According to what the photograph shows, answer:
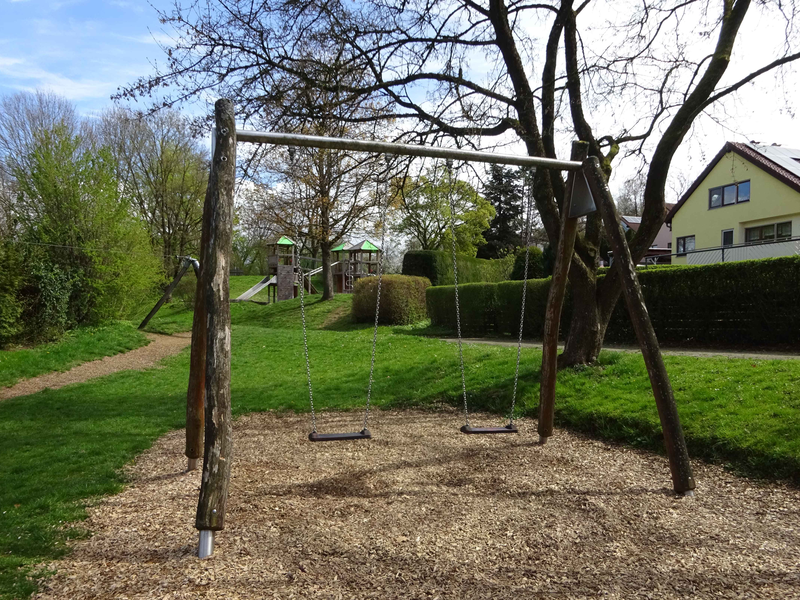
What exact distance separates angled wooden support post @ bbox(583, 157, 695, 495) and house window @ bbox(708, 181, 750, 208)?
76.2 feet

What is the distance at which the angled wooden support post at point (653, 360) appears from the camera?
397cm

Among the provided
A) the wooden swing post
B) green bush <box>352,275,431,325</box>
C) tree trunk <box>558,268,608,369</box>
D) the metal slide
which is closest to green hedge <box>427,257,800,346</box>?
tree trunk <box>558,268,608,369</box>

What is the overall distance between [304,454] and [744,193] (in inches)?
1015

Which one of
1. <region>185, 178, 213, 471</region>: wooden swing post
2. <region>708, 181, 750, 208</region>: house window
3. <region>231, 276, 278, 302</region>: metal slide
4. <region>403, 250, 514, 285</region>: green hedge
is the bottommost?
<region>185, 178, 213, 471</region>: wooden swing post

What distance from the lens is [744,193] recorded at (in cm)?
2475

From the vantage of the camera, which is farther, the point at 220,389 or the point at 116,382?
the point at 116,382

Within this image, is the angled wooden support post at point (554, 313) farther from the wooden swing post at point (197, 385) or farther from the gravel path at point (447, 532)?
the wooden swing post at point (197, 385)

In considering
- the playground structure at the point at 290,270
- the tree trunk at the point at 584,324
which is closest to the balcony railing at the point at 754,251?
the tree trunk at the point at 584,324

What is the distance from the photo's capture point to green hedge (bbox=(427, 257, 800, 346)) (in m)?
9.88

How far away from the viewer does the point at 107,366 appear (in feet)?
43.7

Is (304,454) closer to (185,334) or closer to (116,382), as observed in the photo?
(116,382)

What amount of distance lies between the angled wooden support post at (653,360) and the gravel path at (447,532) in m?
0.23

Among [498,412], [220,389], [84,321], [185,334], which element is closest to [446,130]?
[498,412]

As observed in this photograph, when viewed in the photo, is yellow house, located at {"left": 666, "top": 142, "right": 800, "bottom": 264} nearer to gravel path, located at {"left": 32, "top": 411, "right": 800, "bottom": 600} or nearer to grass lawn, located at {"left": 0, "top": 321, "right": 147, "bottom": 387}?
gravel path, located at {"left": 32, "top": 411, "right": 800, "bottom": 600}
